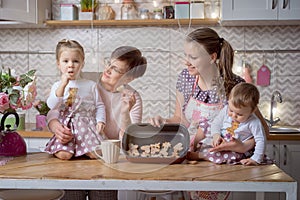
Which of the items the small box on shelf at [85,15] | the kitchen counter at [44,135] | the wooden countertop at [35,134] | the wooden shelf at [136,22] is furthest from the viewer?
the small box on shelf at [85,15]

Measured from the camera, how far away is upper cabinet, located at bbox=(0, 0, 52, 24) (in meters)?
3.23

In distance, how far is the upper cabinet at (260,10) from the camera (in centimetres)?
320

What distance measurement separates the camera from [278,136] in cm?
307

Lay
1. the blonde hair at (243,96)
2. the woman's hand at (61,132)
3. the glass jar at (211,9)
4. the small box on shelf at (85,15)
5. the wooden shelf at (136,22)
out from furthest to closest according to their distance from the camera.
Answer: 1. the small box on shelf at (85,15)
2. the glass jar at (211,9)
3. the wooden shelf at (136,22)
4. the woman's hand at (61,132)
5. the blonde hair at (243,96)

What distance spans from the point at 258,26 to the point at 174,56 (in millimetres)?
1961

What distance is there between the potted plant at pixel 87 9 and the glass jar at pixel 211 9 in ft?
2.75

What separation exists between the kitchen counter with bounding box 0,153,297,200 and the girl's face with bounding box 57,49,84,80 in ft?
1.19

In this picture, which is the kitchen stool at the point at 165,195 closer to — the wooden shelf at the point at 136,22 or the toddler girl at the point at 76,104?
the toddler girl at the point at 76,104

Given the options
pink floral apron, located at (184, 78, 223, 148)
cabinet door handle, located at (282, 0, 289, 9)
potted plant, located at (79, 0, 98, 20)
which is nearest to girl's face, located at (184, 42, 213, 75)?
pink floral apron, located at (184, 78, 223, 148)

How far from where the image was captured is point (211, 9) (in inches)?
140

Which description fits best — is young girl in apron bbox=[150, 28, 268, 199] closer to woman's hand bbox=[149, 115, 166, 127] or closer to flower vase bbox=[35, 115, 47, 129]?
woman's hand bbox=[149, 115, 166, 127]

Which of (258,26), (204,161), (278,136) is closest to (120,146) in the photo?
(204,161)

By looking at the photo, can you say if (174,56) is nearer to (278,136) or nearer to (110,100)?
(110,100)

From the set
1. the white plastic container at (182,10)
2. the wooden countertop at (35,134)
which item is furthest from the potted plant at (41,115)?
the white plastic container at (182,10)
